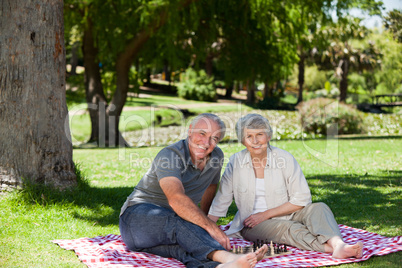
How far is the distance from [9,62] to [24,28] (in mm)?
496

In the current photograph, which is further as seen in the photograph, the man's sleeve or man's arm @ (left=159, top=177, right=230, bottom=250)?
the man's sleeve

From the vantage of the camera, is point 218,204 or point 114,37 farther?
point 114,37

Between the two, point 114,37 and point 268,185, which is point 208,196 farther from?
point 114,37

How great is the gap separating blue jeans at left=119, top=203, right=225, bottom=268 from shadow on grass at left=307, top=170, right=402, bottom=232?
8.05 feet

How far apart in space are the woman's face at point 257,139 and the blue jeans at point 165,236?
1044 millimetres

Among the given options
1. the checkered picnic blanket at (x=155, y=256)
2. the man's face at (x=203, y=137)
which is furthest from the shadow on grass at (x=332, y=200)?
the man's face at (x=203, y=137)

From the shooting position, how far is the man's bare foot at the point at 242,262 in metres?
3.39

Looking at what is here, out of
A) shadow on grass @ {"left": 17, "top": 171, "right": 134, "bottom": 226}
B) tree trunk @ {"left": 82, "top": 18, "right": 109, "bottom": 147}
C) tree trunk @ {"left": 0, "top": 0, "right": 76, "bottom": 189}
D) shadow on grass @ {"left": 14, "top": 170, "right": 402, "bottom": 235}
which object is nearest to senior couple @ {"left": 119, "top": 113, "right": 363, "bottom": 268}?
Result: shadow on grass @ {"left": 14, "top": 170, "right": 402, "bottom": 235}

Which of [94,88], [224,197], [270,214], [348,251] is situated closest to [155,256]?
[224,197]

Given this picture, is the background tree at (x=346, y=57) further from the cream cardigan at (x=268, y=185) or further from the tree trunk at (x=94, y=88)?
the cream cardigan at (x=268, y=185)

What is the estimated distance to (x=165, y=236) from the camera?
398 cm

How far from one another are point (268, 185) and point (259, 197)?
0.19 m

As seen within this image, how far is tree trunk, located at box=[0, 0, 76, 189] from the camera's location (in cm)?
614

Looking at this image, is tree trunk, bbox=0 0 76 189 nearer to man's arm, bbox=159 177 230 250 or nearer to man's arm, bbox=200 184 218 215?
man's arm, bbox=200 184 218 215
